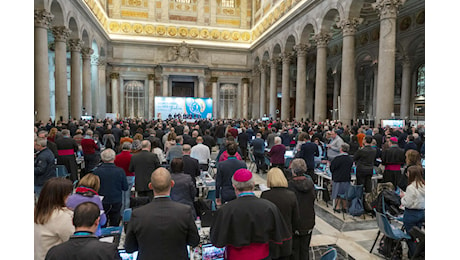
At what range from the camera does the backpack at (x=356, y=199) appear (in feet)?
20.6

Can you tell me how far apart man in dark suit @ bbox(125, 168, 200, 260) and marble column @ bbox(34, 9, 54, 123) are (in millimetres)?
15731

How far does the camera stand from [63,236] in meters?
2.71

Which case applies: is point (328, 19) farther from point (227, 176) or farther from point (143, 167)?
point (143, 167)

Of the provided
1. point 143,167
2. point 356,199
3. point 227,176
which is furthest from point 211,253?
point 356,199

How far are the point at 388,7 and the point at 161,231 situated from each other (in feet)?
48.1

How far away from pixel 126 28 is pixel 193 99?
11232 mm

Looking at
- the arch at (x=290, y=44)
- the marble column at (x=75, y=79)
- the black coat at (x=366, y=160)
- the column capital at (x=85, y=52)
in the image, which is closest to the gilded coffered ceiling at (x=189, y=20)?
the arch at (x=290, y=44)

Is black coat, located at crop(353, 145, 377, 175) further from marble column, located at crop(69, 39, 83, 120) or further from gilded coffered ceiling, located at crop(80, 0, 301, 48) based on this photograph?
gilded coffered ceiling, located at crop(80, 0, 301, 48)

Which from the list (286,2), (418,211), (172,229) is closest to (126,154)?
(172,229)

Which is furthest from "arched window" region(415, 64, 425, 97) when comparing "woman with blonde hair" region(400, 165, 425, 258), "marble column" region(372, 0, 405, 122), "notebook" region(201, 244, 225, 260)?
"notebook" region(201, 244, 225, 260)

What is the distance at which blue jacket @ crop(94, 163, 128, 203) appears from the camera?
4.84 m

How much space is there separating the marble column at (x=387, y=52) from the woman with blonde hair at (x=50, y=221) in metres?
14.3

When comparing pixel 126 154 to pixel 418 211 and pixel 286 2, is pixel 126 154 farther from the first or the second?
pixel 286 2

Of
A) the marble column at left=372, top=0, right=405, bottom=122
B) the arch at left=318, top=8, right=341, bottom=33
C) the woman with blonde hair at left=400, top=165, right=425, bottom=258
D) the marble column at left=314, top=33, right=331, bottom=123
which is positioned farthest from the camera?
the marble column at left=314, top=33, right=331, bottom=123
